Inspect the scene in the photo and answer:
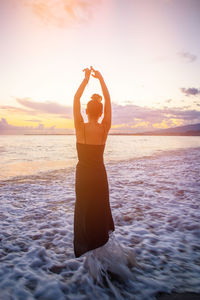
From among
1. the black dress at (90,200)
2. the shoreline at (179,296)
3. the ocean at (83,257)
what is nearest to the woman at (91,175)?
the black dress at (90,200)

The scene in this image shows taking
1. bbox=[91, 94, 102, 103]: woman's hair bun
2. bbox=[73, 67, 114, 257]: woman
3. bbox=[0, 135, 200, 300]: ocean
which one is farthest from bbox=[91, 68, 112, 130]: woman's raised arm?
bbox=[0, 135, 200, 300]: ocean

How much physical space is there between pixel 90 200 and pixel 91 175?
0.44 metres

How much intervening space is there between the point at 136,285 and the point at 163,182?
26.8ft

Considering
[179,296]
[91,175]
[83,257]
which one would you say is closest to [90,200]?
[91,175]

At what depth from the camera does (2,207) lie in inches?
284

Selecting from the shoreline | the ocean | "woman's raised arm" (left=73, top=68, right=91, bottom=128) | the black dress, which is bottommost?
the ocean

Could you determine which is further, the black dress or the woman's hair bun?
the black dress

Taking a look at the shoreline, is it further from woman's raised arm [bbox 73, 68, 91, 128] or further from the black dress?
woman's raised arm [bbox 73, 68, 91, 128]

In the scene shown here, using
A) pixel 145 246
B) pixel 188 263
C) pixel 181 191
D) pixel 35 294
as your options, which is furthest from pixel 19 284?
pixel 181 191

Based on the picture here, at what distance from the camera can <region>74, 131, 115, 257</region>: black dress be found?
335 centimetres

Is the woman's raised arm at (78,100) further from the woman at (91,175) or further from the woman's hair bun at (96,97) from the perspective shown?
the woman's hair bun at (96,97)

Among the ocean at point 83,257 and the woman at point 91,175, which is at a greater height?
the woman at point 91,175

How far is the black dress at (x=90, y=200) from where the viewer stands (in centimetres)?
335

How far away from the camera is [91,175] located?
3.38 m
